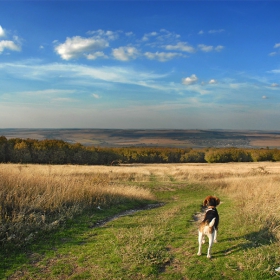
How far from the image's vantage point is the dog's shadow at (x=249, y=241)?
6998 millimetres

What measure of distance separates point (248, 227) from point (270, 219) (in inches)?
29.1

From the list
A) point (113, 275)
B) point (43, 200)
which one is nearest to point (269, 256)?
point (113, 275)

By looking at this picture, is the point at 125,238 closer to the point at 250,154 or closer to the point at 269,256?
the point at 269,256

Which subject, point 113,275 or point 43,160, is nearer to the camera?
point 113,275

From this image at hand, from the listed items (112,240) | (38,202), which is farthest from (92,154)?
(112,240)

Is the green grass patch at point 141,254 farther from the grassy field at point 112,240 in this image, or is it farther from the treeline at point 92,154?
the treeline at point 92,154

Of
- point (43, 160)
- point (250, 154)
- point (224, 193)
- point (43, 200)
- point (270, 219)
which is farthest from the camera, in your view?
point (250, 154)

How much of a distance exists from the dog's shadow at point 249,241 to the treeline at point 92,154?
48.9 metres

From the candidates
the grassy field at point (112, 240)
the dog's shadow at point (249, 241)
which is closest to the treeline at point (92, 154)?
the grassy field at point (112, 240)

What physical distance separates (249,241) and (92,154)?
78.9 meters

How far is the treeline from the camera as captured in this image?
244 ft

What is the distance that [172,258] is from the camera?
259 inches

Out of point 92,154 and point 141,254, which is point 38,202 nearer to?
point 141,254

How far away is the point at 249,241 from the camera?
7.44 metres
